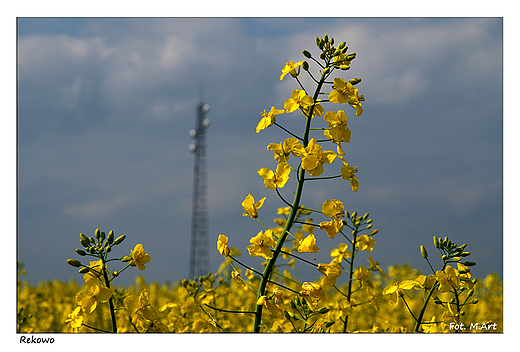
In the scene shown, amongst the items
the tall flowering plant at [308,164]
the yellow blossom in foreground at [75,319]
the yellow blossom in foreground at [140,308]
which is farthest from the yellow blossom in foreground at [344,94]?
the yellow blossom in foreground at [75,319]

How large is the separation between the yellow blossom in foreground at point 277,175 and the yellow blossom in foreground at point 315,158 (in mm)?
91

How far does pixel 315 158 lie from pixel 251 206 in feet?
1.24

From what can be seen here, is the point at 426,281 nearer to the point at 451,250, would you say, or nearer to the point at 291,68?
the point at 451,250

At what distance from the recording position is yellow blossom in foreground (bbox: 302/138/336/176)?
→ 5.48 feet

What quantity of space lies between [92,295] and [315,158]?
1.12 m

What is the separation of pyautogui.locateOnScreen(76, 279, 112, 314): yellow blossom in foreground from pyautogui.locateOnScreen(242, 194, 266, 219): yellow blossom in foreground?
0.69 metres

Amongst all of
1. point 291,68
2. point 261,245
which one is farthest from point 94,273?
point 291,68

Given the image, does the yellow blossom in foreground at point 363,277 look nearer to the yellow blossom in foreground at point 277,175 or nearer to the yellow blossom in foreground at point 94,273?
the yellow blossom in foreground at point 277,175

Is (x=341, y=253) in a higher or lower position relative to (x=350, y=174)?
lower

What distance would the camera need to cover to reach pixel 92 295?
1.79 metres

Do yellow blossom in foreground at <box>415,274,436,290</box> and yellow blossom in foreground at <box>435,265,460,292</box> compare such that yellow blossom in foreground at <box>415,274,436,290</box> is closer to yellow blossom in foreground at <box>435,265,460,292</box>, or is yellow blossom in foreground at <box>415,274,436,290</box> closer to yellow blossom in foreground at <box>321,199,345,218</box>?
yellow blossom in foreground at <box>435,265,460,292</box>

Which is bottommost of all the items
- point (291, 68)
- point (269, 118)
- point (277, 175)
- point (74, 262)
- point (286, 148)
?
point (74, 262)

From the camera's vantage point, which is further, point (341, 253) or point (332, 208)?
point (341, 253)
